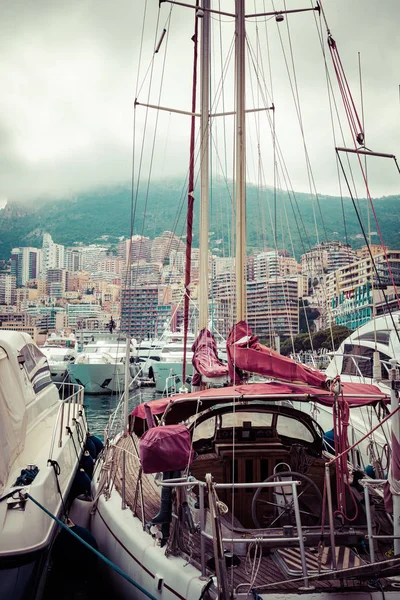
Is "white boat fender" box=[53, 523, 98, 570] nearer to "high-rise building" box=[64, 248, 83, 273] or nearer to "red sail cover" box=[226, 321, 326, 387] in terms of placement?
"red sail cover" box=[226, 321, 326, 387]

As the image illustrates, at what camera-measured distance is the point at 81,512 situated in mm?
8297

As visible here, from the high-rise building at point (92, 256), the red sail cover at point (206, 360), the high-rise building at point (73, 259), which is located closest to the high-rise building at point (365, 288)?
the red sail cover at point (206, 360)

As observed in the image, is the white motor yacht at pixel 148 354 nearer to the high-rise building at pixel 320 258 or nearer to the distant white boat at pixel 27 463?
the high-rise building at pixel 320 258

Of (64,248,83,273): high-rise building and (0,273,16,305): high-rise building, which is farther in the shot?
(64,248,83,273): high-rise building

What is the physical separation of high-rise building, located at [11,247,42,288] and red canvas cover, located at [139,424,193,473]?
160 metres

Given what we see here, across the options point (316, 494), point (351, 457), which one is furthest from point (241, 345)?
point (351, 457)

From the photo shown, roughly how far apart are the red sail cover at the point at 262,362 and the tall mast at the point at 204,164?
118 inches

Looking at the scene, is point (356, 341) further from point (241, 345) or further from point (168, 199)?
point (168, 199)

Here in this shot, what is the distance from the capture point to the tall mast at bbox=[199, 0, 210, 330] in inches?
413

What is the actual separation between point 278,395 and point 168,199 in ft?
583

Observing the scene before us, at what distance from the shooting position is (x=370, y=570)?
4078 millimetres

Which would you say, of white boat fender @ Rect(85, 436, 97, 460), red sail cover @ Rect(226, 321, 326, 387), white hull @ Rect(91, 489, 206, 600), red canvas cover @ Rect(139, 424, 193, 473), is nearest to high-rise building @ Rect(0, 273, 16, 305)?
white boat fender @ Rect(85, 436, 97, 460)

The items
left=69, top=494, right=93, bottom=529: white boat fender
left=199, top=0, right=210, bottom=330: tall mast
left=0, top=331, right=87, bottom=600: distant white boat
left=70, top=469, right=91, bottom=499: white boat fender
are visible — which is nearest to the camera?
left=0, top=331, right=87, bottom=600: distant white boat

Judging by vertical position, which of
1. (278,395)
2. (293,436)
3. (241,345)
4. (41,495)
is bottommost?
(41,495)
